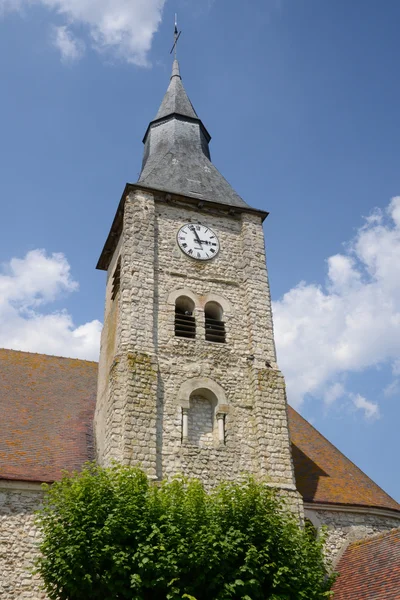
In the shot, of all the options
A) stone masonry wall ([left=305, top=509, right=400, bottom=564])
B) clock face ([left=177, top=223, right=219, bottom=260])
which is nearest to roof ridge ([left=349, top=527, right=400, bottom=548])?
stone masonry wall ([left=305, top=509, right=400, bottom=564])

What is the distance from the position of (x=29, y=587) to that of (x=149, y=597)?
326 centimetres

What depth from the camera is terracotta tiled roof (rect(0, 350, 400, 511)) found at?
575 inches

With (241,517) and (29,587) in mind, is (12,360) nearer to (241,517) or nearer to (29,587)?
(29,587)

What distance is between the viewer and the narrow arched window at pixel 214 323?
52.6 feet

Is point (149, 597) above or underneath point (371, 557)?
underneath

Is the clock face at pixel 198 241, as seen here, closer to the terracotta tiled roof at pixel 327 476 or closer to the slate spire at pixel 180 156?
the slate spire at pixel 180 156

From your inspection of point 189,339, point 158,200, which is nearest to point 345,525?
point 189,339

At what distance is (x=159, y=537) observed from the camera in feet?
35.2

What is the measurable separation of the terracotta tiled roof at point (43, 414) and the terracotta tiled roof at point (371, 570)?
6.58 metres

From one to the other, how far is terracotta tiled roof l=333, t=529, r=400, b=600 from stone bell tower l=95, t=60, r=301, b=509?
1889mm

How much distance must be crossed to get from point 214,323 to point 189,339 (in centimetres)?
110

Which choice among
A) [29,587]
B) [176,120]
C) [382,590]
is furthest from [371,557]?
[176,120]

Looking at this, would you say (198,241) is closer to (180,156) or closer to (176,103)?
(180,156)

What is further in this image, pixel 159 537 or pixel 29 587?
pixel 29 587
